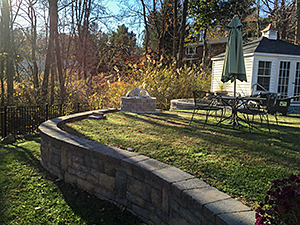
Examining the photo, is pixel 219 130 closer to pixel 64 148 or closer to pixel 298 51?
pixel 64 148

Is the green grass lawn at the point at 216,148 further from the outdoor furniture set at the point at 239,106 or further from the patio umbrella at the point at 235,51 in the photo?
the patio umbrella at the point at 235,51

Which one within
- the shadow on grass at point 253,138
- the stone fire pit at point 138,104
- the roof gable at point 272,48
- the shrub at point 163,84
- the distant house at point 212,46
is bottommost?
the shadow on grass at point 253,138

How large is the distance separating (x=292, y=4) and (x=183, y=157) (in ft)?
60.7

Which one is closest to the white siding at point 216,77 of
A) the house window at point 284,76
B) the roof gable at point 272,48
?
the roof gable at point 272,48

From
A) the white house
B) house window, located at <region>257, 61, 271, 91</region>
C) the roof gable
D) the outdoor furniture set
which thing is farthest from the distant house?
the outdoor furniture set

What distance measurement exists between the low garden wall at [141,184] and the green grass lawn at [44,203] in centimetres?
13

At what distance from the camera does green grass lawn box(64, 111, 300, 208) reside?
2.79 meters

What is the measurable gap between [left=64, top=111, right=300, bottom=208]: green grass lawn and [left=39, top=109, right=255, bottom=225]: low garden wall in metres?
0.42

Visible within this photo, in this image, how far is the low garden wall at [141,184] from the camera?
204 centimetres

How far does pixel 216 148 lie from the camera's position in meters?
3.85

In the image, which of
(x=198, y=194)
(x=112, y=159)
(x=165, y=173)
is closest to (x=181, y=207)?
(x=198, y=194)

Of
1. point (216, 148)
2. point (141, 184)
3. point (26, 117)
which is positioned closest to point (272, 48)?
point (216, 148)

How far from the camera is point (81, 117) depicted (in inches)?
256

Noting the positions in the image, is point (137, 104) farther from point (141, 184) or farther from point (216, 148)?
point (141, 184)
